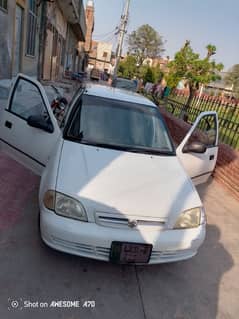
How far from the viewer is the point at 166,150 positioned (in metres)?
3.39

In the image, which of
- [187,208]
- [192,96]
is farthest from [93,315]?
[192,96]

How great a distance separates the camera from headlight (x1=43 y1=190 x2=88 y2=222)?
2.34 metres

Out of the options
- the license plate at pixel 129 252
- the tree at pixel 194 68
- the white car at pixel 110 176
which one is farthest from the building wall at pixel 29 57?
the license plate at pixel 129 252

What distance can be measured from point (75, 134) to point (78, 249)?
53.6 inches

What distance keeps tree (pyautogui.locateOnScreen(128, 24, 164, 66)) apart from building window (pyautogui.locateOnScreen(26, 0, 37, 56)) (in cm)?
4079

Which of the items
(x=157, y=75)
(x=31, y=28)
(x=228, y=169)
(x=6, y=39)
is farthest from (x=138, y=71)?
(x=228, y=169)

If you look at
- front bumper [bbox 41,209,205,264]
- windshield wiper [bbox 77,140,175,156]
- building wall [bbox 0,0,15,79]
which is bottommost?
front bumper [bbox 41,209,205,264]

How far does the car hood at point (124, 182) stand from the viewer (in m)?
2.37

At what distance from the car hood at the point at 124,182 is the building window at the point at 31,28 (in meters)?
8.06

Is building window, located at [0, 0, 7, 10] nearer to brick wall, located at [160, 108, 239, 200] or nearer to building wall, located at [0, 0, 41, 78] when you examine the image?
building wall, located at [0, 0, 41, 78]

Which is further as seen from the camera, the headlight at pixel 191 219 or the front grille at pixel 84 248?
the headlight at pixel 191 219

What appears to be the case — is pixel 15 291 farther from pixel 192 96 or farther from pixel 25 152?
pixel 192 96

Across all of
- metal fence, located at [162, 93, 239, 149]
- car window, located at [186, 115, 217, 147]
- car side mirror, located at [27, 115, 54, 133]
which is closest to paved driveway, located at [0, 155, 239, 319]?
car side mirror, located at [27, 115, 54, 133]

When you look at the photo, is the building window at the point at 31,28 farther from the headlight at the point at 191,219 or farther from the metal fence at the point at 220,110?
the headlight at the point at 191,219
